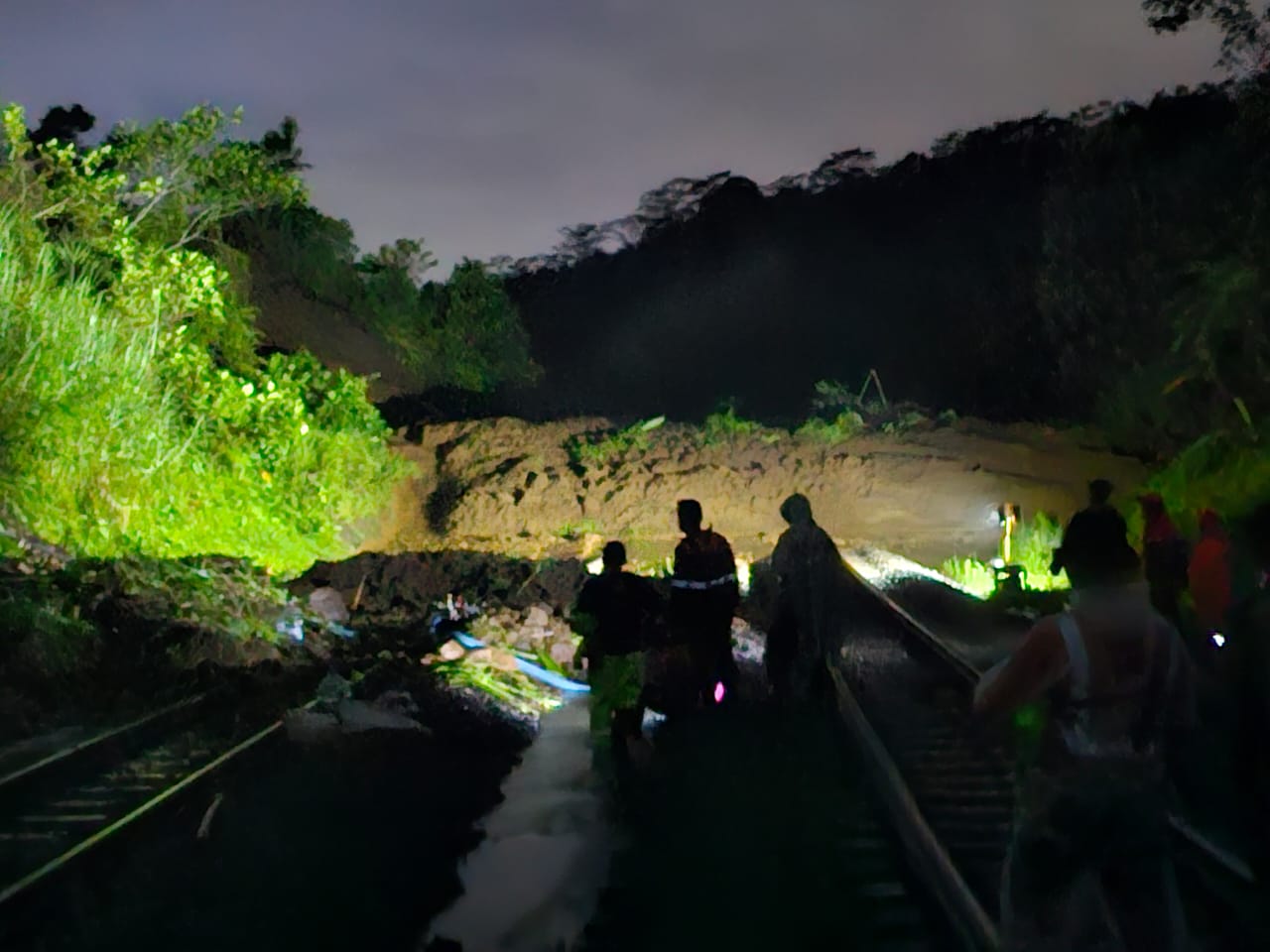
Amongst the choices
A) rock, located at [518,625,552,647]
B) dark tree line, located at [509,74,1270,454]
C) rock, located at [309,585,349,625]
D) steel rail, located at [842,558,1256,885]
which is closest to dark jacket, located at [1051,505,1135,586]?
steel rail, located at [842,558,1256,885]

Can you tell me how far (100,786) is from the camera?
10.0m

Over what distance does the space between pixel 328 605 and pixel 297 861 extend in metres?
12.5

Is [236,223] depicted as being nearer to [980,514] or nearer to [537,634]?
[980,514]

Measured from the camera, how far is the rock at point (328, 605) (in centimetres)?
1955

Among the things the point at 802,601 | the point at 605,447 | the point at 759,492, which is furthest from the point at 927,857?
the point at 605,447

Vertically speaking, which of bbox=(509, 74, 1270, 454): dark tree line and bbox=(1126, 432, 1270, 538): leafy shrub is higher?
bbox=(509, 74, 1270, 454): dark tree line

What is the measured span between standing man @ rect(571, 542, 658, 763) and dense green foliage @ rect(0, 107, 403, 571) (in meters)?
12.3

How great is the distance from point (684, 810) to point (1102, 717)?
493cm

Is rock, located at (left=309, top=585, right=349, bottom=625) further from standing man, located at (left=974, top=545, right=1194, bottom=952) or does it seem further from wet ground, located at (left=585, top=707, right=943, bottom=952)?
standing man, located at (left=974, top=545, right=1194, bottom=952)

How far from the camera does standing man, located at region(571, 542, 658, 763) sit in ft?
30.0

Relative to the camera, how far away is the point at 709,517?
32156mm

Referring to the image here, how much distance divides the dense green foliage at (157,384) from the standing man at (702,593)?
1222cm

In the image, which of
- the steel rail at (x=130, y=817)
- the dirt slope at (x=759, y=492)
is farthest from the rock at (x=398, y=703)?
the dirt slope at (x=759, y=492)

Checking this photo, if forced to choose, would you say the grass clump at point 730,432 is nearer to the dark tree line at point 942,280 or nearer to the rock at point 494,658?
the dark tree line at point 942,280
